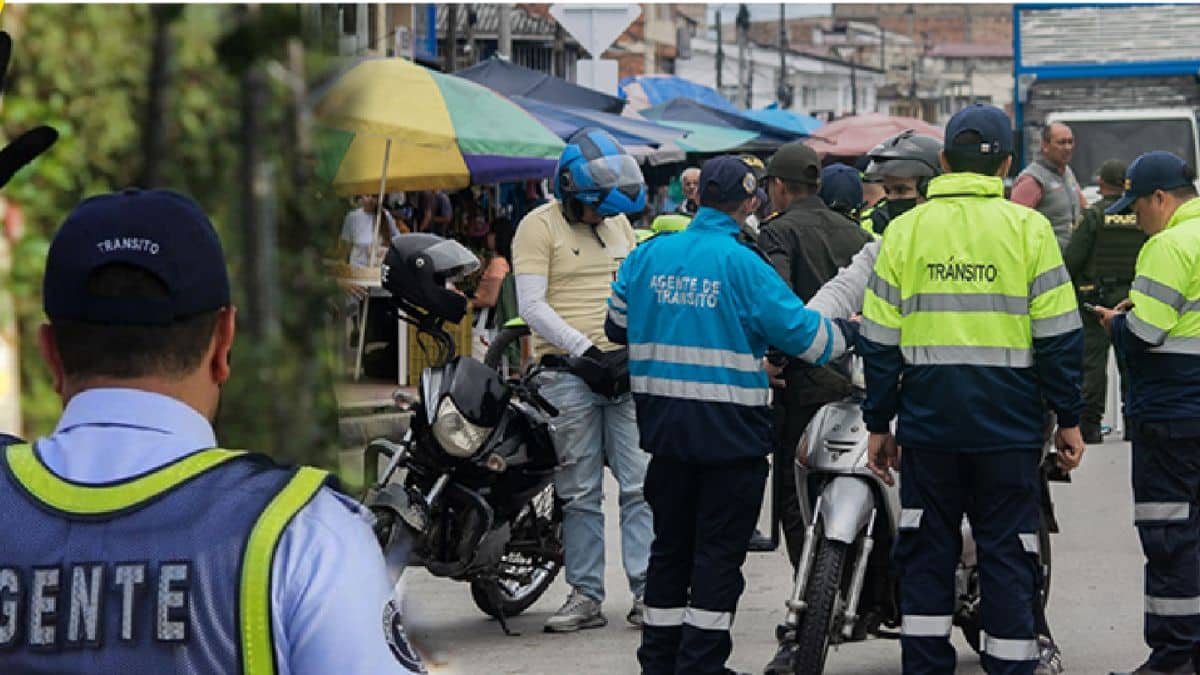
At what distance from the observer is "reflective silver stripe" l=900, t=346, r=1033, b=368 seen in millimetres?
5703

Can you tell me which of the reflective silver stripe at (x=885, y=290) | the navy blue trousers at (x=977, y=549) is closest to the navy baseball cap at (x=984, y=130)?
the reflective silver stripe at (x=885, y=290)

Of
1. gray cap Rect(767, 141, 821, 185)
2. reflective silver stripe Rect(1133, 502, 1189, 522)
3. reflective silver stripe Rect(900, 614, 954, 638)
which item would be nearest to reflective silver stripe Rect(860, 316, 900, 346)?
reflective silver stripe Rect(900, 614, 954, 638)

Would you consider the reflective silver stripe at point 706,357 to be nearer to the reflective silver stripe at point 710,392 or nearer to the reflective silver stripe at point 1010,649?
the reflective silver stripe at point 710,392

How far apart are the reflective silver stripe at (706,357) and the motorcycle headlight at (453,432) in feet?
3.58

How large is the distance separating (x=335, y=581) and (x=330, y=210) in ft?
1.87

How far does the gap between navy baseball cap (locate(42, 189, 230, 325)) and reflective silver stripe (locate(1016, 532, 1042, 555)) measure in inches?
163

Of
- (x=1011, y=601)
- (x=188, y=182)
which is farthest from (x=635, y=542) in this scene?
(x=188, y=182)

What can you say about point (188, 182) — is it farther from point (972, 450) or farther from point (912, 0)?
point (912, 0)

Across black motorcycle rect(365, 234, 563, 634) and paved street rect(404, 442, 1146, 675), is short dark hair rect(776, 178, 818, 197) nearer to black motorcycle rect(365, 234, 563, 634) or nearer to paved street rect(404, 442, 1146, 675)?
black motorcycle rect(365, 234, 563, 634)

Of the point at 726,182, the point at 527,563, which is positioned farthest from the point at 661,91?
the point at 726,182

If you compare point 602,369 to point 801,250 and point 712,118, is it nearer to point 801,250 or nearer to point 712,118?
point 801,250

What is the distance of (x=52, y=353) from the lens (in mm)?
2023

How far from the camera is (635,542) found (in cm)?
778

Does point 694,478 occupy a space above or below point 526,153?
below
